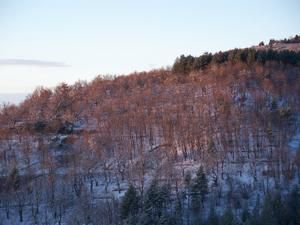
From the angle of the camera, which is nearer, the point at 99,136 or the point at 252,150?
the point at 252,150

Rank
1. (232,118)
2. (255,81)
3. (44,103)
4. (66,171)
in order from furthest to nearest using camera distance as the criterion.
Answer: (44,103)
(255,81)
(232,118)
(66,171)

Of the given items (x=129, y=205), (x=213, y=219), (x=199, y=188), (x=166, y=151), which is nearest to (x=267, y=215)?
(x=213, y=219)

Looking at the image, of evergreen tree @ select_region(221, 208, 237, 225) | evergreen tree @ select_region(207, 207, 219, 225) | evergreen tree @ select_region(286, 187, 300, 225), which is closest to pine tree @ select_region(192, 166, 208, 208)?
evergreen tree @ select_region(207, 207, 219, 225)

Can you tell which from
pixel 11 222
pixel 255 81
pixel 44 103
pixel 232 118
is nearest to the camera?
pixel 11 222

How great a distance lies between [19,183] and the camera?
5312 centimetres

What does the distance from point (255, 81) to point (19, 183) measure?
138 ft

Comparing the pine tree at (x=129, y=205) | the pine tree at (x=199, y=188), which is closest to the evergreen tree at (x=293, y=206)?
the pine tree at (x=199, y=188)

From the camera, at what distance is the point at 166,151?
60000 millimetres

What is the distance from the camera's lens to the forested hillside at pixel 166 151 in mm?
47312

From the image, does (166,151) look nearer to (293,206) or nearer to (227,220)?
(293,206)

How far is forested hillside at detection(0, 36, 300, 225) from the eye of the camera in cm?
4731

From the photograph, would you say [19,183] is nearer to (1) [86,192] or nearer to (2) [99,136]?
(1) [86,192]

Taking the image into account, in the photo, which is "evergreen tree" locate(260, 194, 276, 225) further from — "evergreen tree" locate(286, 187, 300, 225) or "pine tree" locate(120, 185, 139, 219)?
"pine tree" locate(120, 185, 139, 219)

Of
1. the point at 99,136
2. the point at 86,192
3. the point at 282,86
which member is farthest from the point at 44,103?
the point at 282,86
